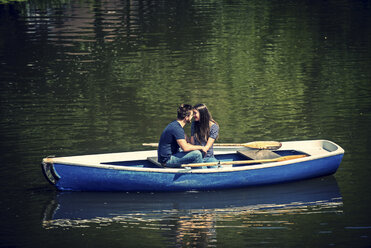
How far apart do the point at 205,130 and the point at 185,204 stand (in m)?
1.76

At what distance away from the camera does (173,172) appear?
1351 cm

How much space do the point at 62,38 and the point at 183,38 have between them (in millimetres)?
6281

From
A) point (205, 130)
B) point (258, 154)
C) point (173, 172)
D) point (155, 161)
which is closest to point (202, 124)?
point (205, 130)

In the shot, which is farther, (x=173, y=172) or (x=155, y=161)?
(x=155, y=161)

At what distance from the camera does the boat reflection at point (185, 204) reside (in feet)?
41.4

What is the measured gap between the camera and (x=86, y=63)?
96.1 feet

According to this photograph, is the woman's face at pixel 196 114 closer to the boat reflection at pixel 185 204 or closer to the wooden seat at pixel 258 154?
the wooden seat at pixel 258 154

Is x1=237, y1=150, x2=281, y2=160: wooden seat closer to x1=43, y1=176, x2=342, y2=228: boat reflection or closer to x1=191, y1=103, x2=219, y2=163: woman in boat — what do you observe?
x1=43, y1=176, x2=342, y2=228: boat reflection

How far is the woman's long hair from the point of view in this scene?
46.6 ft

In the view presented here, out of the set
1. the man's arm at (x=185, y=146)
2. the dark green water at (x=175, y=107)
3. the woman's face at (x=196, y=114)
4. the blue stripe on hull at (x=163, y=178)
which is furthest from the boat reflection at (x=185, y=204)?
the woman's face at (x=196, y=114)

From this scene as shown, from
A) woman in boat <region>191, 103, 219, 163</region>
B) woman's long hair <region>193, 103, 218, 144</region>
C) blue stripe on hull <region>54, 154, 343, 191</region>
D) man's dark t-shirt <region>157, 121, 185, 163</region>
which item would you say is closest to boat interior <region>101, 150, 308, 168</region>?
man's dark t-shirt <region>157, 121, 185, 163</region>

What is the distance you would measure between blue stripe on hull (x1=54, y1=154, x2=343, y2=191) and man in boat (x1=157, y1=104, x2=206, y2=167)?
41 cm

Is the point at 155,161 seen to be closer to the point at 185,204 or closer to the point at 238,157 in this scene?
the point at 185,204

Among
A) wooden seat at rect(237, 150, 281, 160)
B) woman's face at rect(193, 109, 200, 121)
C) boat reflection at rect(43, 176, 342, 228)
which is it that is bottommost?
boat reflection at rect(43, 176, 342, 228)
